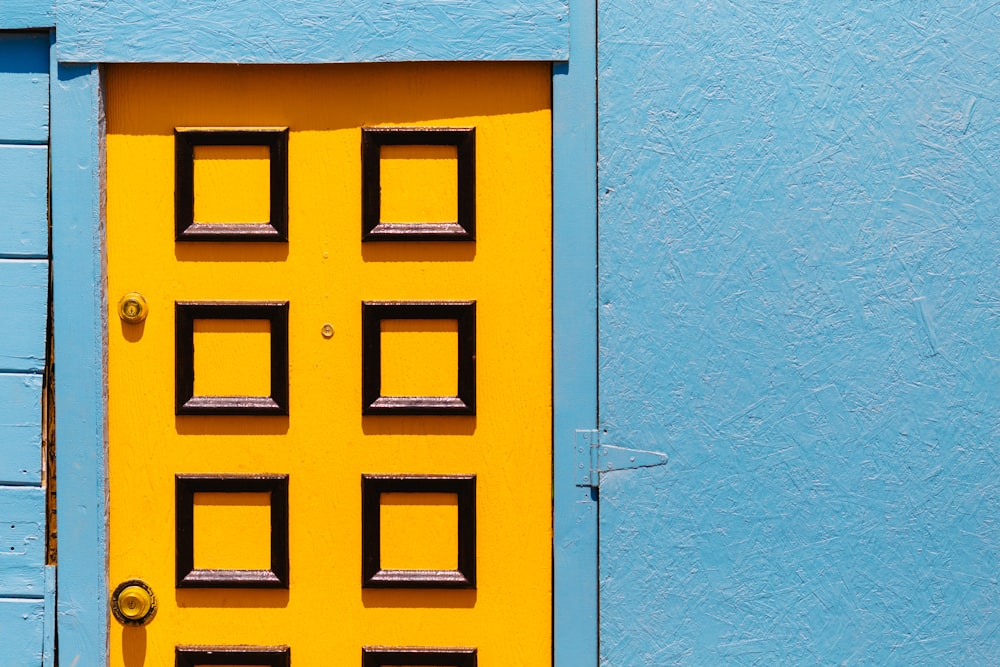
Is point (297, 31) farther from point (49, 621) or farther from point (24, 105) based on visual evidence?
point (49, 621)

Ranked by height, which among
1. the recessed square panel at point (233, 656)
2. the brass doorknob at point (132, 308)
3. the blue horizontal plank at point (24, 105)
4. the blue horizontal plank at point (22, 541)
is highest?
the blue horizontal plank at point (24, 105)

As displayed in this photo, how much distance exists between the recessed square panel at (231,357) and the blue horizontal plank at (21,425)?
0.32m

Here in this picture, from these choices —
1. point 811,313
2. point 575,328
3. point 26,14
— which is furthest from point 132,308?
point 811,313

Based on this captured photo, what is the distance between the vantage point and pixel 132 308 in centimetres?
211

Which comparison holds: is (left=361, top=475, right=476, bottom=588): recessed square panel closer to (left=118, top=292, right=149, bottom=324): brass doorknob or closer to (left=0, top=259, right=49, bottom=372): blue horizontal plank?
(left=118, top=292, right=149, bottom=324): brass doorknob

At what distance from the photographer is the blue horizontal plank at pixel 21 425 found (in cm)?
209

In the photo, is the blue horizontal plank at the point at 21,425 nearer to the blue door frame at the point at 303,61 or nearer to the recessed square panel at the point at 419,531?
the blue door frame at the point at 303,61

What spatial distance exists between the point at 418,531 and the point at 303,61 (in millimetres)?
1120

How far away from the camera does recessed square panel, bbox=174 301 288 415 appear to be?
2.11 m

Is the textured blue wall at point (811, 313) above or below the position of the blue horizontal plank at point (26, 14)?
below

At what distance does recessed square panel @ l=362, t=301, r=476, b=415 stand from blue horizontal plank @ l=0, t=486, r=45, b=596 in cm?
80

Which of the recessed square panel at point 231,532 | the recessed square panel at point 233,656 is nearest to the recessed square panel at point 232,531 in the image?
the recessed square panel at point 231,532

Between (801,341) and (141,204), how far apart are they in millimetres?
1560

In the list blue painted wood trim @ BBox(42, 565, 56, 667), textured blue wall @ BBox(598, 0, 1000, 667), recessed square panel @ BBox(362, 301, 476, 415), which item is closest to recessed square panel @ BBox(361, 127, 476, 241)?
recessed square panel @ BBox(362, 301, 476, 415)
